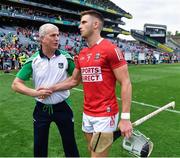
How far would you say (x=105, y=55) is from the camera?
3998 mm

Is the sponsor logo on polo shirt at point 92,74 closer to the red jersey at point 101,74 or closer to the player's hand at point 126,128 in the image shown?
the red jersey at point 101,74

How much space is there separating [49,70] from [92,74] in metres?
0.87

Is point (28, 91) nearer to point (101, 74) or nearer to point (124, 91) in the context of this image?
point (101, 74)

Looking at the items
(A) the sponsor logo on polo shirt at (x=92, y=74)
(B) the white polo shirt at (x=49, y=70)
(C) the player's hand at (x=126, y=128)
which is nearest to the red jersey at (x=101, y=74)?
(A) the sponsor logo on polo shirt at (x=92, y=74)

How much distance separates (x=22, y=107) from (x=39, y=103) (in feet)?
22.5

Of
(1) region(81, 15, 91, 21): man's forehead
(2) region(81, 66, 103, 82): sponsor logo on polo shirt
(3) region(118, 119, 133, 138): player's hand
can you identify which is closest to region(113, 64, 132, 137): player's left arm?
(3) region(118, 119, 133, 138): player's hand

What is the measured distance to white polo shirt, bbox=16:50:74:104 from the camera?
4793mm

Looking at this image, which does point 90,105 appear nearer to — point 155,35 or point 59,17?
point 59,17

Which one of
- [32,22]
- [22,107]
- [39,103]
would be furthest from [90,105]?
[32,22]

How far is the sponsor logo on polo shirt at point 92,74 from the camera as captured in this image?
4092 millimetres

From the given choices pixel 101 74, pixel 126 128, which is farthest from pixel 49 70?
pixel 126 128

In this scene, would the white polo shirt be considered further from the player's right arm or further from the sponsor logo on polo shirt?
the sponsor logo on polo shirt

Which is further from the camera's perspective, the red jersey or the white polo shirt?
the white polo shirt

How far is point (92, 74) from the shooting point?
4.14 m
